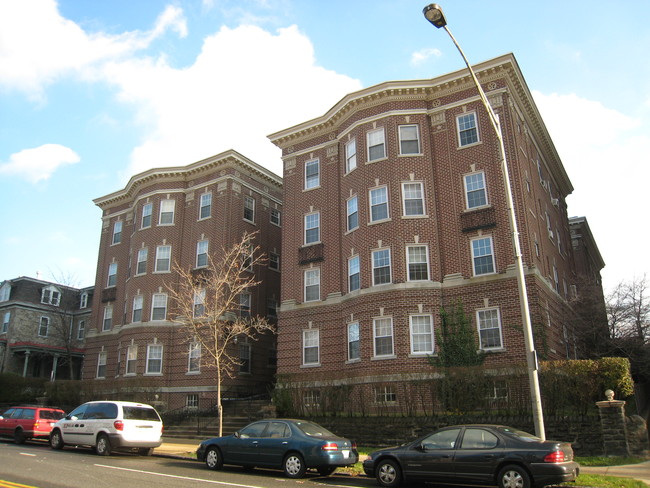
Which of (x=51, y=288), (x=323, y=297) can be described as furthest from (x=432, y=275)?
(x=51, y=288)

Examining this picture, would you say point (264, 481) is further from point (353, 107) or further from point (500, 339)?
point (353, 107)

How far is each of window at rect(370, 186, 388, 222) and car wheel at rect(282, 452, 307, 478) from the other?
14.5 metres

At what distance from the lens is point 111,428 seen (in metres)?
17.6

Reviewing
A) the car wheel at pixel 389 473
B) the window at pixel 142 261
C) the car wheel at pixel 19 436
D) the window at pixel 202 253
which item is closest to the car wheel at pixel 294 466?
the car wheel at pixel 389 473

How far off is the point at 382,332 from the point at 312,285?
19.9 ft

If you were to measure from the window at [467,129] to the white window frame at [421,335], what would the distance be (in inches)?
352

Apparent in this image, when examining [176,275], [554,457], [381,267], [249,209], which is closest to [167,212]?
[176,275]

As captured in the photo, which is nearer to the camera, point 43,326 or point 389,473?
point 389,473

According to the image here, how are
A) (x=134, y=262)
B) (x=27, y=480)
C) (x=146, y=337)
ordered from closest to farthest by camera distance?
(x=27, y=480) < (x=146, y=337) < (x=134, y=262)

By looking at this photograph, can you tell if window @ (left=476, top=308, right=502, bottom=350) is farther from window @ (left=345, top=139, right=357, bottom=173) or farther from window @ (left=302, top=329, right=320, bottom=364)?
window @ (left=345, top=139, right=357, bottom=173)

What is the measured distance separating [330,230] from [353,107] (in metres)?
6.71

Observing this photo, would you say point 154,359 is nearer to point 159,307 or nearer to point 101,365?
point 159,307

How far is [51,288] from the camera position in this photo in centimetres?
5534

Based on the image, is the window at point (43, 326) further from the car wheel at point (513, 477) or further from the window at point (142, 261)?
the car wheel at point (513, 477)
